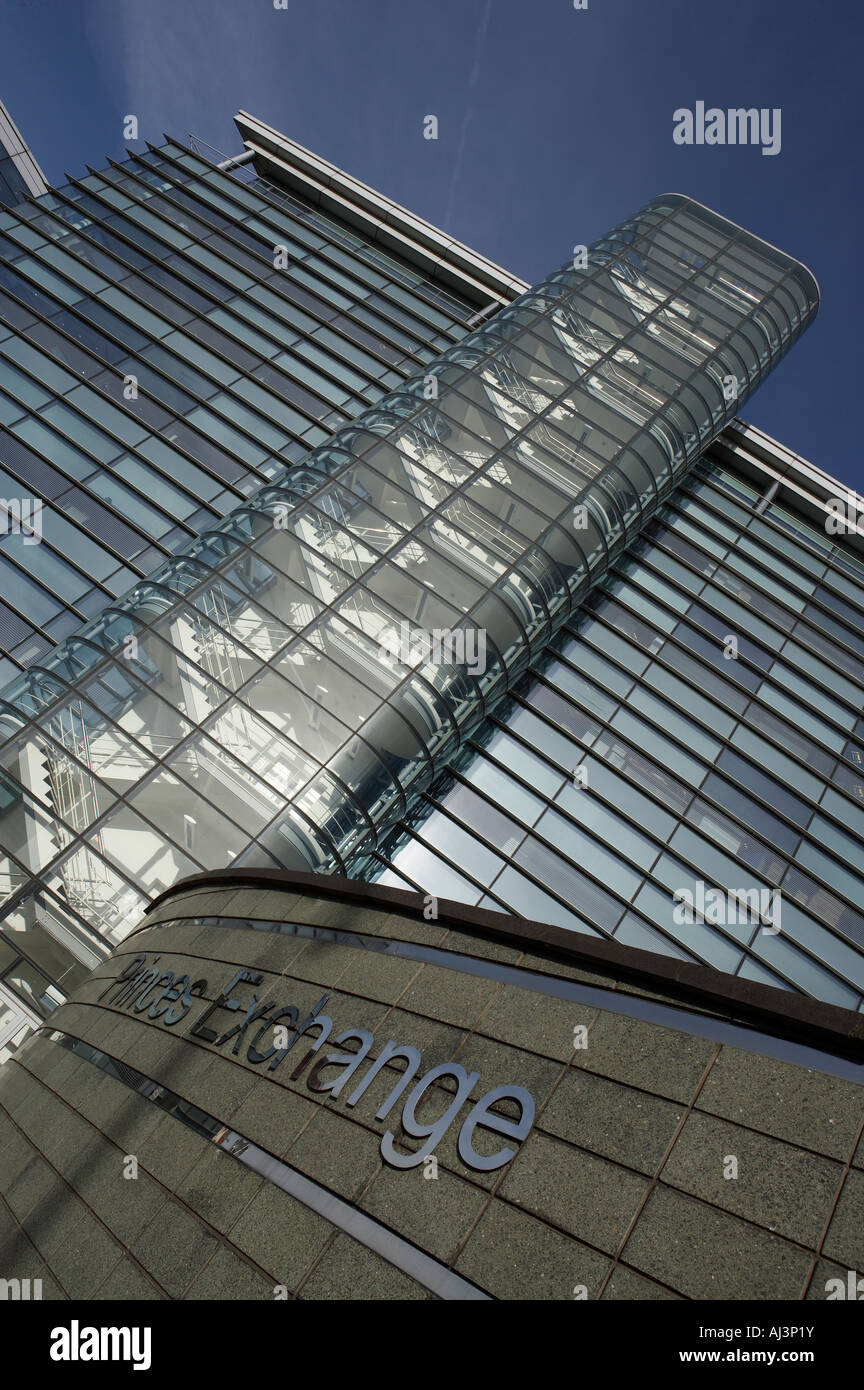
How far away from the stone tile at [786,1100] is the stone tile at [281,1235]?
321cm

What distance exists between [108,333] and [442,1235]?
29622 millimetres

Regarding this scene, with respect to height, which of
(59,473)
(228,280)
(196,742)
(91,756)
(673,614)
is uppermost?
(228,280)

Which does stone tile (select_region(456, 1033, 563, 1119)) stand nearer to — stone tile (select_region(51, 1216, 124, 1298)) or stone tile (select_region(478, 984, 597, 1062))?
stone tile (select_region(478, 984, 597, 1062))

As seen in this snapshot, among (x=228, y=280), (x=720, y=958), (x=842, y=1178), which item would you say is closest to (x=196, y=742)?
(x=720, y=958)

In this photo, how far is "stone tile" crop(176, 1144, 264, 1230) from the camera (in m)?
7.74

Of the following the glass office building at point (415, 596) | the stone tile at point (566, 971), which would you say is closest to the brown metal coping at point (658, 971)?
the stone tile at point (566, 971)

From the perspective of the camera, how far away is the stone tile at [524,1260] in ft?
19.8

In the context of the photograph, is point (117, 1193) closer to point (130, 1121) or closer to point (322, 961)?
point (130, 1121)

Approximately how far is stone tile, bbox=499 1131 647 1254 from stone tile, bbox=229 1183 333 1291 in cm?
161

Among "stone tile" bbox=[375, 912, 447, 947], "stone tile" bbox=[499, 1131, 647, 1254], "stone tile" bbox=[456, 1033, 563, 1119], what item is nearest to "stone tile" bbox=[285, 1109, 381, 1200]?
"stone tile" bbox=[456, 1033, 563, 1119]

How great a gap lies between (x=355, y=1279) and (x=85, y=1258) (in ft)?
9.76

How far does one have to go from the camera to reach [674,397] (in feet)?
92.8

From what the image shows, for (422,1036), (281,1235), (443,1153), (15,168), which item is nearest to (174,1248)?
(281,1235)
